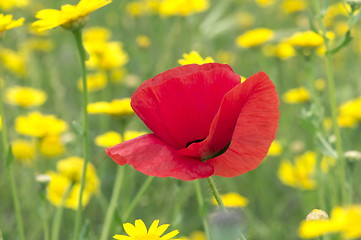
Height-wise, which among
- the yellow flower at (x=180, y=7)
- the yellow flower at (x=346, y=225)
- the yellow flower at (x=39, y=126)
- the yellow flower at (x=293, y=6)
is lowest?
the yellow flower at (x=39, y=126)

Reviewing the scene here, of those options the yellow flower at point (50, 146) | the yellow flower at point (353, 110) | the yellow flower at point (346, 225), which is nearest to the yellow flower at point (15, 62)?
the yellow flower at point (50, 146)

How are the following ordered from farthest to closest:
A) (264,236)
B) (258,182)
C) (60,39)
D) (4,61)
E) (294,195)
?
(60,39) → (4,61) → (294,195) → (258,182) → (264,236)

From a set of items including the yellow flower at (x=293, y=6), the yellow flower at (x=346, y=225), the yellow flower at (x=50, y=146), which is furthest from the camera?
the yellow flower at (x=293, y=6)

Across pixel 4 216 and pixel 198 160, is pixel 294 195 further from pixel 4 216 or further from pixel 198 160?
pixel 198 160

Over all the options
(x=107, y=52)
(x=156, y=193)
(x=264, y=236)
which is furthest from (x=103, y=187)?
(x=264, y=236)

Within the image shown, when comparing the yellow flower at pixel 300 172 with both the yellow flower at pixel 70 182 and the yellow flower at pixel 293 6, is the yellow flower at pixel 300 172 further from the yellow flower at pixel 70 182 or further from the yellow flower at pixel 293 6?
the yellow flower at pixel 293 6

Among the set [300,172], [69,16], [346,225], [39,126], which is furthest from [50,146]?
[346,225]

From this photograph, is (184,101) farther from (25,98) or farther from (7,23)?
(25,98)
